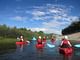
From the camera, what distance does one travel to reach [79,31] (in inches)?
7446

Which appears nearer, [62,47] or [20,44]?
[62,47]

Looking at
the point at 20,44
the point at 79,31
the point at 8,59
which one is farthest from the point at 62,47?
the point at 79,31

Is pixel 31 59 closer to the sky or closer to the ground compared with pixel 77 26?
closer to the ground

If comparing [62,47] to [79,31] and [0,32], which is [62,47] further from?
[79,31]

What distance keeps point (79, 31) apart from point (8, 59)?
153625 mm

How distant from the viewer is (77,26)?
19400cm

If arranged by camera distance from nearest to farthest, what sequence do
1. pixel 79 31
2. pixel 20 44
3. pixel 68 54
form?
pixel 68 54
pixel 20 44
pixel 79 31

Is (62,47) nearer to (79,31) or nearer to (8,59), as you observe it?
(8,59)

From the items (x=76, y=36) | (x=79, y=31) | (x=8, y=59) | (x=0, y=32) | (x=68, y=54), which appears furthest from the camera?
(x=79, y=31)

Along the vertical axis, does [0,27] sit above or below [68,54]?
above

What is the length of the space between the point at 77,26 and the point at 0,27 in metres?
61.2

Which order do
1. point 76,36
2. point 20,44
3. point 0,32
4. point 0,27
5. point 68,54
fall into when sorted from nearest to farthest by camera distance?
point 68,54 → point 20,44 → point 0,32 → point 0,27 → point 76,36

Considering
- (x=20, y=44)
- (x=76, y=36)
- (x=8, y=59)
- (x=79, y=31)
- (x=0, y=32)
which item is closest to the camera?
(x=8, y=59)

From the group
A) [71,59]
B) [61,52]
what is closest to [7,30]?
[61,52]
